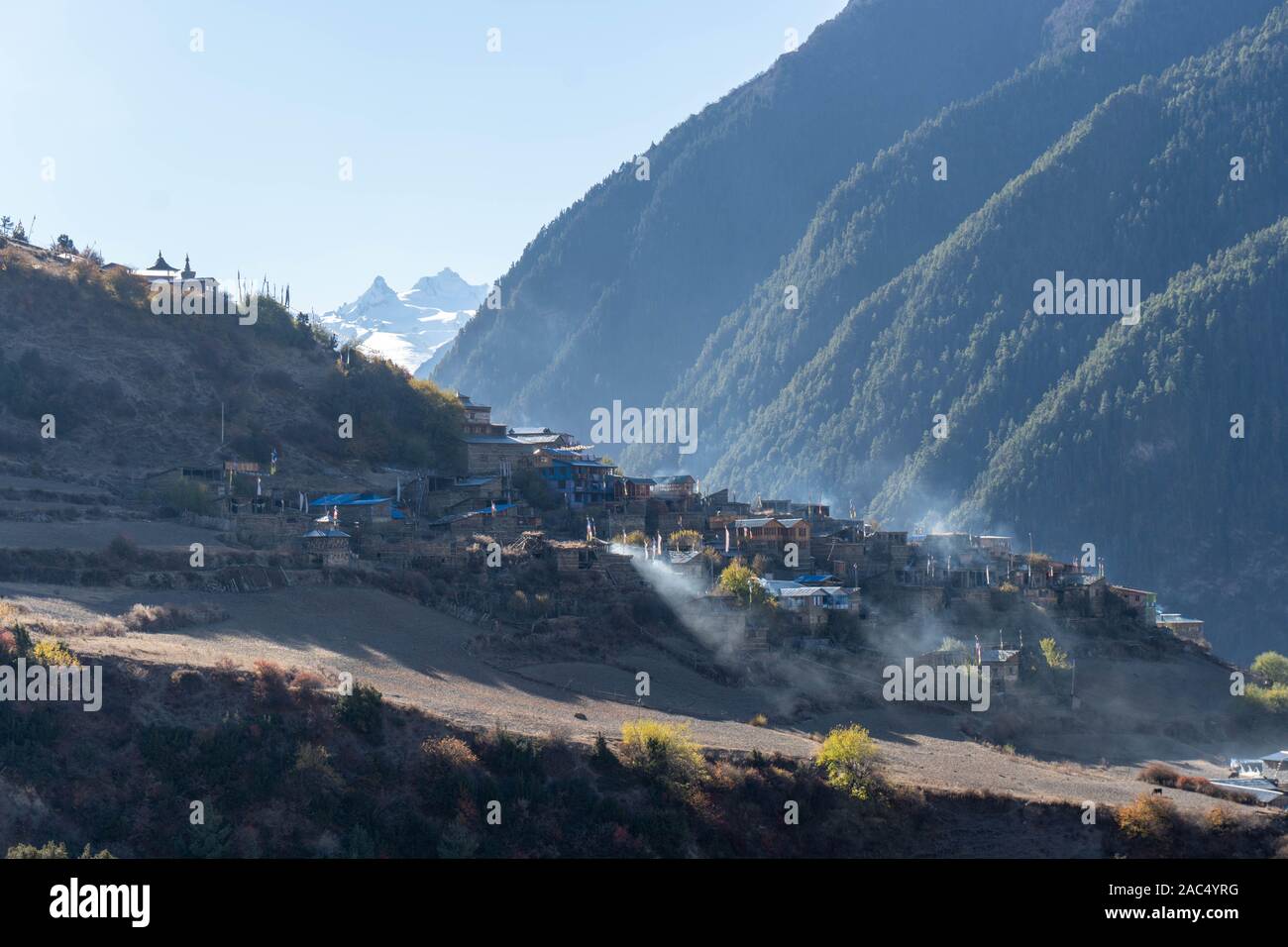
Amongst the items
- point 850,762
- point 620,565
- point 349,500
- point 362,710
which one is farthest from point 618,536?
point 362,710

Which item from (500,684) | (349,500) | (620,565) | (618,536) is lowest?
(500,684)

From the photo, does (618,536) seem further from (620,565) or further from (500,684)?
(500,684)

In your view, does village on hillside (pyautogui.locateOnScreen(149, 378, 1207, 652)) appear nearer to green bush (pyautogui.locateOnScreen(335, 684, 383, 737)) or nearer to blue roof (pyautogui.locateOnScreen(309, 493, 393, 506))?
blue roof (pyautogui.locateOnScreen(309, 493, 393, 506))

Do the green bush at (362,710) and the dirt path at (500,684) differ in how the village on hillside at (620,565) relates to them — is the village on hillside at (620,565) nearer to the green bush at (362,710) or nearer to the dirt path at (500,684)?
the dirt path at (500,684)

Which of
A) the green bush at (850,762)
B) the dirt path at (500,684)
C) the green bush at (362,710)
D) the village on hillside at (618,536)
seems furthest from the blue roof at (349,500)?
the green bush at (850,762)

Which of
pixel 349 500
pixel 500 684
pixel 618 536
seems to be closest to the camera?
pixel 500 684

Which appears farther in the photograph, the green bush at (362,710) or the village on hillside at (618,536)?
the village on hillside at (618,536)

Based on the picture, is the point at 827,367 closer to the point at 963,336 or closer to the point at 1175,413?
the point at 963,336

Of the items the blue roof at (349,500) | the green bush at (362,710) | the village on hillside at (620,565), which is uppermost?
the blue roof at (349,500)
